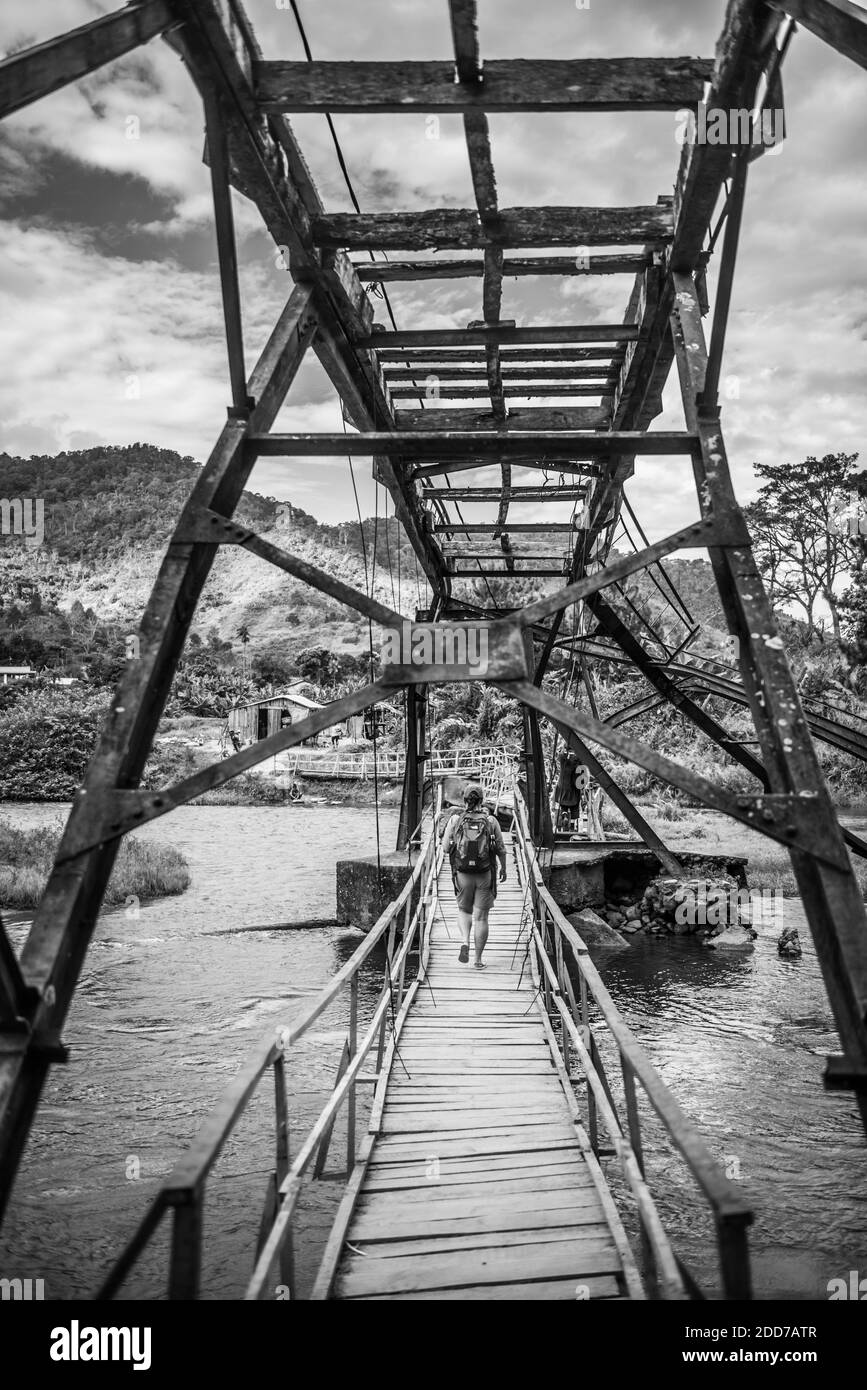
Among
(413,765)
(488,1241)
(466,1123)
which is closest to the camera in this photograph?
(488,1241)

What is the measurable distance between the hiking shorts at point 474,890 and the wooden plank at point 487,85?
6150 millimetres

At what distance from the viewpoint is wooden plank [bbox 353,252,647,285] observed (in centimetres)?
480

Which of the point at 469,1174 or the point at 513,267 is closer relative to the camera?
the point at 469,1174

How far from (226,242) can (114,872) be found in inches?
758

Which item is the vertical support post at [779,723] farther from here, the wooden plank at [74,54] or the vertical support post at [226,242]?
the wooden plank at [74,54]

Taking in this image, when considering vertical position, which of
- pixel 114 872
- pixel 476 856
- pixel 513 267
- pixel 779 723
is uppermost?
pixel 513 267

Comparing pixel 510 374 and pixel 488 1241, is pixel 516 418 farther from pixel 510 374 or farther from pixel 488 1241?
pixel 488 1241

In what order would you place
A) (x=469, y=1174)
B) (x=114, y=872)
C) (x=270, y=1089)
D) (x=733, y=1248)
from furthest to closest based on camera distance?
(x=114, y=872)
(x=270, y=1089)
(x=469, y=1174)
(x=733, y=1248)

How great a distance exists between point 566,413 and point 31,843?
1998cm

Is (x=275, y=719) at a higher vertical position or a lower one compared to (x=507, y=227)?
lower

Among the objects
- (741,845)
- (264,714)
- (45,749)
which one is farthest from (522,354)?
(264,714)

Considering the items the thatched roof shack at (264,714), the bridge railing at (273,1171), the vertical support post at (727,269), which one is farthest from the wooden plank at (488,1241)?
the thatched roof shack at (264,714)

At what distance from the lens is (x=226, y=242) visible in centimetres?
374

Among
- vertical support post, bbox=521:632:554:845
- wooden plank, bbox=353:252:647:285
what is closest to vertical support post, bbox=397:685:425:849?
vertical support post, bbox=521:632:554:845
